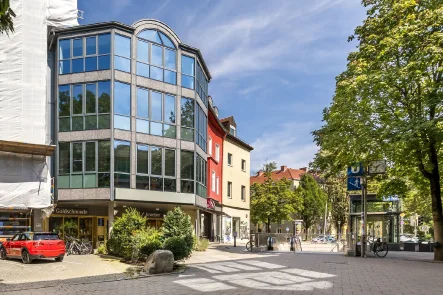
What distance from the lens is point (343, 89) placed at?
2295cm

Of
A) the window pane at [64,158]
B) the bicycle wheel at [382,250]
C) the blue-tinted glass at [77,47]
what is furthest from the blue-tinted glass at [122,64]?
the bicycle wheel at [382,250]

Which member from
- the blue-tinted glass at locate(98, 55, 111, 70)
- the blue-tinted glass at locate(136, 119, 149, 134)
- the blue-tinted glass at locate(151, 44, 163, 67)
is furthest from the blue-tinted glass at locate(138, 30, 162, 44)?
the blue-tinted glass at locate(136, 119, 149, 134)

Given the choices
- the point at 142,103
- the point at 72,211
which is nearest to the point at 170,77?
the point at 142,103

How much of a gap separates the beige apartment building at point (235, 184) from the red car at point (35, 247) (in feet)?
79.1

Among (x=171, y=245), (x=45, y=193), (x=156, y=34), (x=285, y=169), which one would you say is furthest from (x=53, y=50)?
(x=285, y=169)

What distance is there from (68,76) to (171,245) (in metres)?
14.1

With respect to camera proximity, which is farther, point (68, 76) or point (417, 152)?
point (68, 76)

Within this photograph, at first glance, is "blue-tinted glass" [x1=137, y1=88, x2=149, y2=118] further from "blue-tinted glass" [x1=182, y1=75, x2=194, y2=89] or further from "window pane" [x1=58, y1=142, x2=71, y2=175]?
"window pane" [x1=58, y1=142, x2=71, y2=175]

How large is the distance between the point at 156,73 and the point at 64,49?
5697 mm

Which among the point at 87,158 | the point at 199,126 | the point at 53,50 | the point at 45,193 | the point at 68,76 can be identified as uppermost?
the point at 53,50

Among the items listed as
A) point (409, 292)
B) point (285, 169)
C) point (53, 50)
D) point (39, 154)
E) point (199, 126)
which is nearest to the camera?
point (409, 292)

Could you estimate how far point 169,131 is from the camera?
3034 cm

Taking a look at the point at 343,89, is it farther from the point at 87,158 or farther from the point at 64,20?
the point at 64,20

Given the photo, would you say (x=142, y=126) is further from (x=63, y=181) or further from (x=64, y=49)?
(x=64, y=49)
